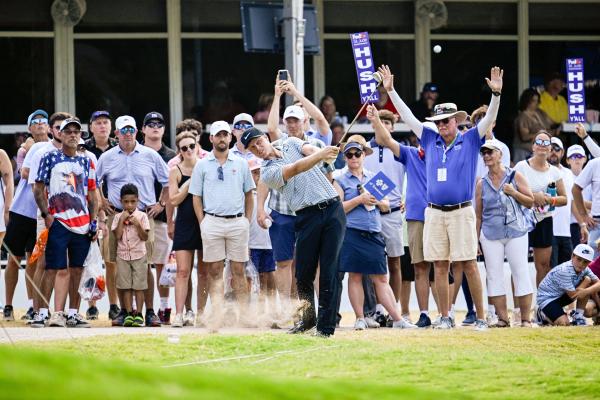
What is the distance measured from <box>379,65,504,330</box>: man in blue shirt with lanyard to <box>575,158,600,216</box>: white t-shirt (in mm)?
2571

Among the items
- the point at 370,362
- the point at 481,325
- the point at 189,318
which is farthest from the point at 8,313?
the point at 370,362

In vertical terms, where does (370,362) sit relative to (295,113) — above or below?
below

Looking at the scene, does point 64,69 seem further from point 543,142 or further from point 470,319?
point 470,319

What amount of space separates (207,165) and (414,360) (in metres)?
4.18

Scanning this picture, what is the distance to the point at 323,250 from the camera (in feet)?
42.0

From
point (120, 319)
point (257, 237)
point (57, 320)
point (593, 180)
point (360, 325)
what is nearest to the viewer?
point (57, 320)

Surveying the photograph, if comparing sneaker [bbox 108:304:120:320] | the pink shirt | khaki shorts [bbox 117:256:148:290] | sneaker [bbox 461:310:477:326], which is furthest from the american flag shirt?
sneaker [bbox 461:310:477:326]

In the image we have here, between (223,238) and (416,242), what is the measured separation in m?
2.04

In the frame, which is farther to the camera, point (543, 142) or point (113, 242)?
point (543, 142)

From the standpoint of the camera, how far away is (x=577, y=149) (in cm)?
1897

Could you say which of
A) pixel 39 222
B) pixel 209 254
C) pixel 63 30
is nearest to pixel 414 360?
pixel 209 254

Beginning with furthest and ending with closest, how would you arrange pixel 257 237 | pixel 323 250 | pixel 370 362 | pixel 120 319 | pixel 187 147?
pixel 257 237 < pixel 187 147 < pixel 120 319 < pixel 323 250 < pixel 370 362

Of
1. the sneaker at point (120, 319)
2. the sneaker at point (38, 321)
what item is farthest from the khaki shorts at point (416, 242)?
the sneaker at point (38, 321)

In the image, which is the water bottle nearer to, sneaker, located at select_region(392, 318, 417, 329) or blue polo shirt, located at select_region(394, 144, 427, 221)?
blue polo shirt, located at select_region(394, 144, 427, 221)
